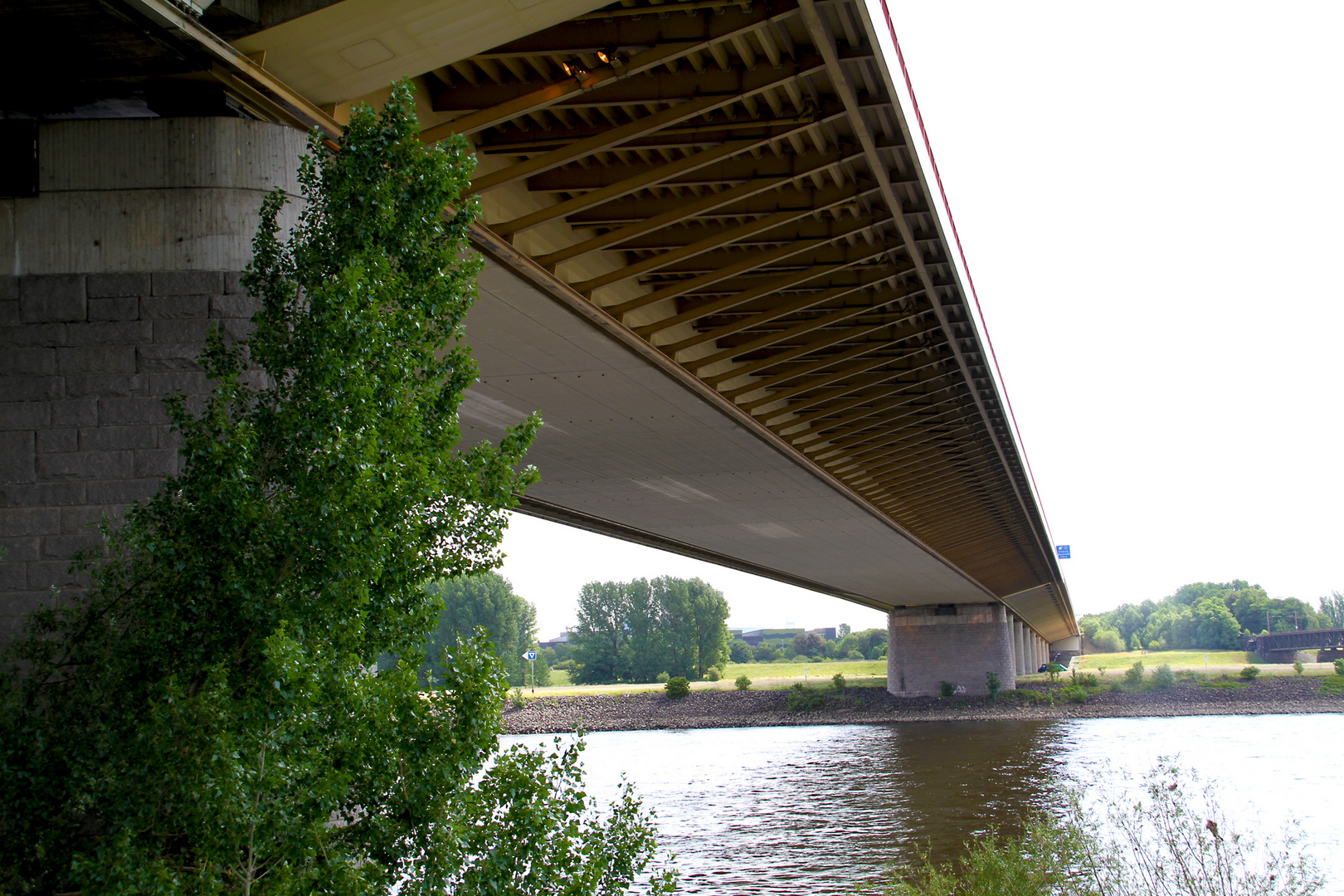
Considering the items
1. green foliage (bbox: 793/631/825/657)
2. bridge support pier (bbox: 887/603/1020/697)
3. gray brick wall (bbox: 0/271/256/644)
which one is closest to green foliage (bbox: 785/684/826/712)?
bridge support pier (bbox: 887/603/1020/697)

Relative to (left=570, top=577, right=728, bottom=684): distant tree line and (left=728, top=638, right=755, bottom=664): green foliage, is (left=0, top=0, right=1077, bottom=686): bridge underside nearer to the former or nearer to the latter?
(left=570, top=577, right=728, bottom=684): distant tree line

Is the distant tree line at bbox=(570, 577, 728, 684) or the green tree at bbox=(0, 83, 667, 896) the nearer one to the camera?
the green tree at bbox=(0, 83, 667, 896)

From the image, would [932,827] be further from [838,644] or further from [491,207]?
[838,644]

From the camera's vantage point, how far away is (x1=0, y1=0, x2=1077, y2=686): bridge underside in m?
5.43

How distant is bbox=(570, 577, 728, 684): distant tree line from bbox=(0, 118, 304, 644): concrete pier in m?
85.1

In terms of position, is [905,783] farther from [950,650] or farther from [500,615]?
[500,615]

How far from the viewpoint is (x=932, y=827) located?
18219mm

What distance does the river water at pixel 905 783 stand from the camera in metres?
16.3

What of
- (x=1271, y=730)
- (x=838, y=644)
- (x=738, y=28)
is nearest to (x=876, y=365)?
(x=738, y=28)

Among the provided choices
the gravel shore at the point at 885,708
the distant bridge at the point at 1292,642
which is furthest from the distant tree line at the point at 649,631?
the distant bridge at the point at 1292,642

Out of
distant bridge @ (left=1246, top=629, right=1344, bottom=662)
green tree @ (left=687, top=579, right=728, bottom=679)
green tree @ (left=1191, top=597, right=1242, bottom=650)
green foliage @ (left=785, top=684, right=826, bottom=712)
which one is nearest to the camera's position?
green foliage @ (left=785, top=684, right=826, bottom=712)

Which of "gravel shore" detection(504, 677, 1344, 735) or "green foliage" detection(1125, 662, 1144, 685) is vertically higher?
"green foliage" detection(1125, 662, 1144, 685)

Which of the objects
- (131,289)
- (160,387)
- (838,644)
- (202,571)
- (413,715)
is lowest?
(838,644)

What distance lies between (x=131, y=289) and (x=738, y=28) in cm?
417
